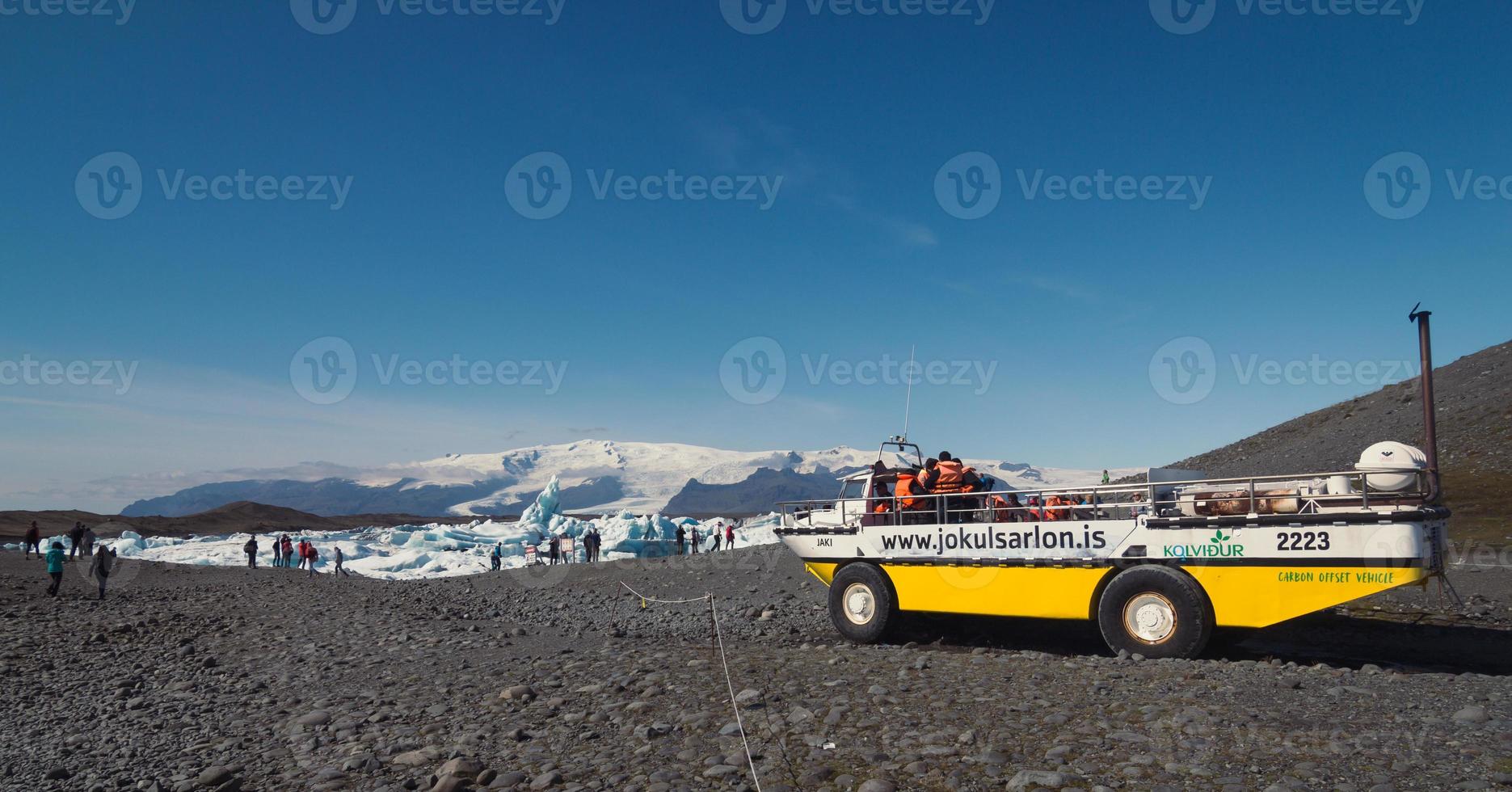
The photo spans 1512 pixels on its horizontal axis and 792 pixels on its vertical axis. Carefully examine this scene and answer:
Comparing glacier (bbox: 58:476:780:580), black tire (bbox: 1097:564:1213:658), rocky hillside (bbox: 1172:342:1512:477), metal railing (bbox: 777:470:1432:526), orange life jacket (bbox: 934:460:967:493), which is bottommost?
glacier (bbox: 58:476:780:580)

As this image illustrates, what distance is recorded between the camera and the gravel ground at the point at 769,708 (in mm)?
5070

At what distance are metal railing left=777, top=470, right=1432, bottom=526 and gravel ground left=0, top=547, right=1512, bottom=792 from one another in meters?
1.53

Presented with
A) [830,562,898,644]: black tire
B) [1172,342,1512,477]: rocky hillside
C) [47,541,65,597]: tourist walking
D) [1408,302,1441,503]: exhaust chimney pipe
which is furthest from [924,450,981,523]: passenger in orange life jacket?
[1172,342,1512,477]: rocky hillside

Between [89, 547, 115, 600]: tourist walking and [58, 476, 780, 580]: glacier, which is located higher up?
[89, 547, 115, 600]: tourist walking

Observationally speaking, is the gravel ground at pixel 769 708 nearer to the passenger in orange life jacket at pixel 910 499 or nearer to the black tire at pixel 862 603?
the black tire at pixel 862 603

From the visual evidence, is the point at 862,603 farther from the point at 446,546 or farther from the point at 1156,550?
the point at 446,546

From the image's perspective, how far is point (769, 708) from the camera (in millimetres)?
6520

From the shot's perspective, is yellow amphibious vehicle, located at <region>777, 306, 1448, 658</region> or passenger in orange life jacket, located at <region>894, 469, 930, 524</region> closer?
yellow amphibious vehicle, located at <region>777, 306, 1448, 658</region>

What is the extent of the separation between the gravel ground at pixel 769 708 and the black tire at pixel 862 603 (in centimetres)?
52

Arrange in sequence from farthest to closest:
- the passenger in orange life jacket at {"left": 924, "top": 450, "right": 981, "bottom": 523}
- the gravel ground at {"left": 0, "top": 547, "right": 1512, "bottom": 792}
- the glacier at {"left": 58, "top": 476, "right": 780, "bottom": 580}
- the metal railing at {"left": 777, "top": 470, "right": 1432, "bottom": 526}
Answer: the glacier at {"left": 58, "top": 476, "right": 780, "bottom": 580} < the passenger in orange life jacket at {"left": 924, "top": 450, "right": 981, "bottom": 523} < the metal railing at {"left": 777, "top": 470, "right": 1432, "bottom": 526} < the gravel ground at {"left": 0, "top": 547, "right": 1512, "bottom": 792}

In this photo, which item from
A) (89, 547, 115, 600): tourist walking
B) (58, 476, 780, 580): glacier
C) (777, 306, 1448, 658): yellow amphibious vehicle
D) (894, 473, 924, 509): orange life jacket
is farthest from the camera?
(58, 476, 780, 580): glacier

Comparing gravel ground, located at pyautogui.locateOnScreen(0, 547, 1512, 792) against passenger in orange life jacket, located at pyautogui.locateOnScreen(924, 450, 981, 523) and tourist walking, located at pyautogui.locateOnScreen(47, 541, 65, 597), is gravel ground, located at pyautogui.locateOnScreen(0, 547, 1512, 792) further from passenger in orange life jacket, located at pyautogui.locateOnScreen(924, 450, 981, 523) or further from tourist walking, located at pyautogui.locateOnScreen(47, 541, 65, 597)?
tourist walking, located at pyautogui.locateOnScreen(47, 541, 65, 597)

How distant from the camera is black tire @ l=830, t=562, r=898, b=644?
35.1 feet

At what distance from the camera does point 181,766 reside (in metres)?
6.05
